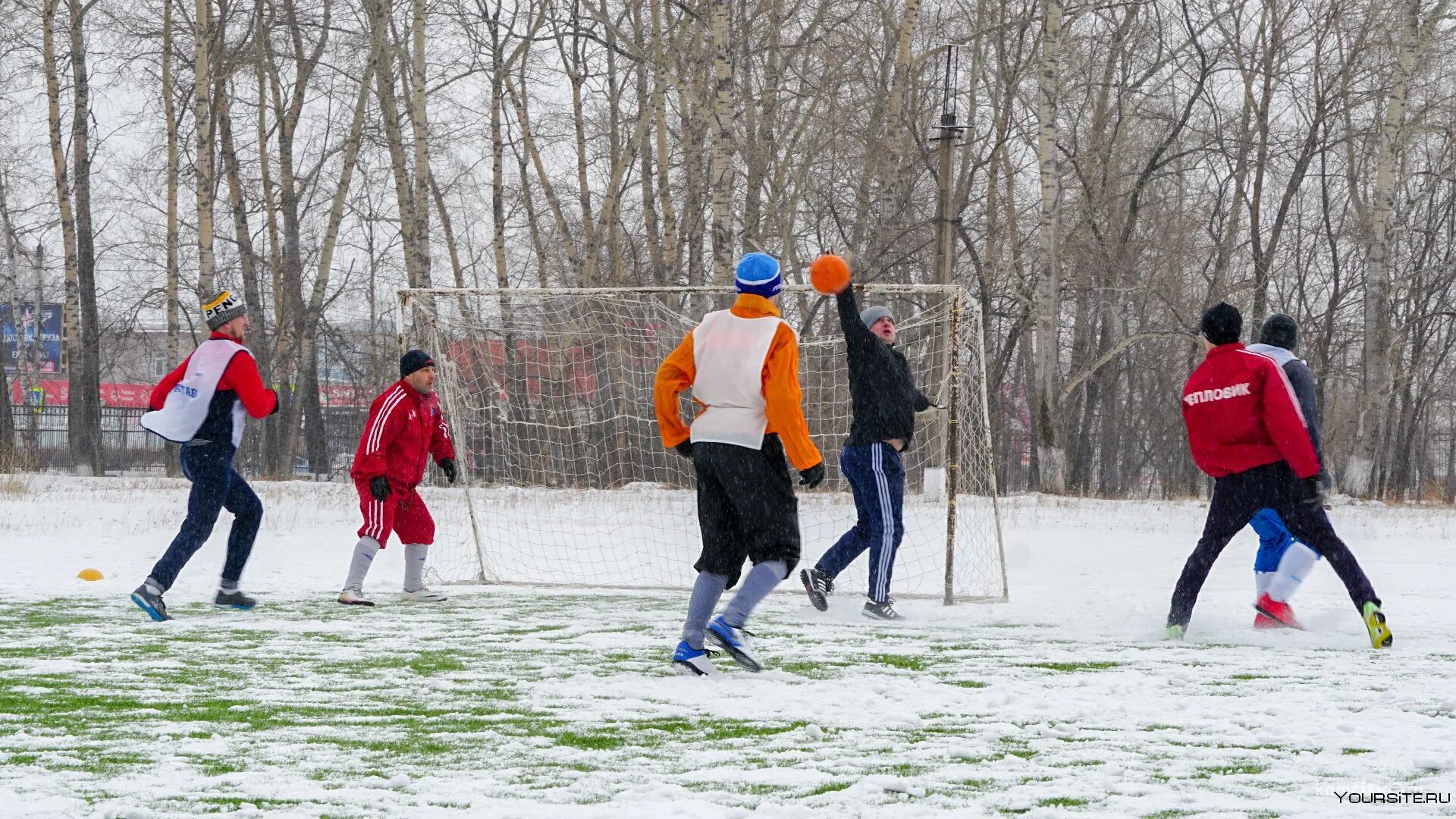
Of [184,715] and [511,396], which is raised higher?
[511,396]

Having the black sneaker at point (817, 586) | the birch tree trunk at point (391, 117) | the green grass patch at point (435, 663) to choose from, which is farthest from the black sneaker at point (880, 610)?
the birch tree trunk at point (391, 117)

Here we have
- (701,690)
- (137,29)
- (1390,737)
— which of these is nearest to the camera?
(1390,737)

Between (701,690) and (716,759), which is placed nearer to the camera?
(716,759)

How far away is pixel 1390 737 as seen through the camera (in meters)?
4.03

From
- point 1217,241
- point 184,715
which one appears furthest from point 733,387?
point 1217,241

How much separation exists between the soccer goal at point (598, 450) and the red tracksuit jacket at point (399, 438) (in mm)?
1135

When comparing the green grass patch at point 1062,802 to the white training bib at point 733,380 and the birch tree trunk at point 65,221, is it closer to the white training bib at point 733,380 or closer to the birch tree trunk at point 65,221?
the white training bib at point 733,380

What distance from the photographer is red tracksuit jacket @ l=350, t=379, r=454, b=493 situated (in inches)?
300

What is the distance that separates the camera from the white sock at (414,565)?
8.09m

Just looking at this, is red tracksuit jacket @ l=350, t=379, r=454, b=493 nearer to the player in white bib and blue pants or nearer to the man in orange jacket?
the player in white bib and blue pants

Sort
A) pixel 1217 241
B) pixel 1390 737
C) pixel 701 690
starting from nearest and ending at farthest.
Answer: pixel 1390 737, pixel 701 690, pixel 1217 241

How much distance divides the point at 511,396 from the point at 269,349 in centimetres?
2448

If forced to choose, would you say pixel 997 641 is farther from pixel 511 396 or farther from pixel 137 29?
pixel 137 29

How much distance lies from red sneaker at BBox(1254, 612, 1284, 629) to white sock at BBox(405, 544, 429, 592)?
4531 millimetres
